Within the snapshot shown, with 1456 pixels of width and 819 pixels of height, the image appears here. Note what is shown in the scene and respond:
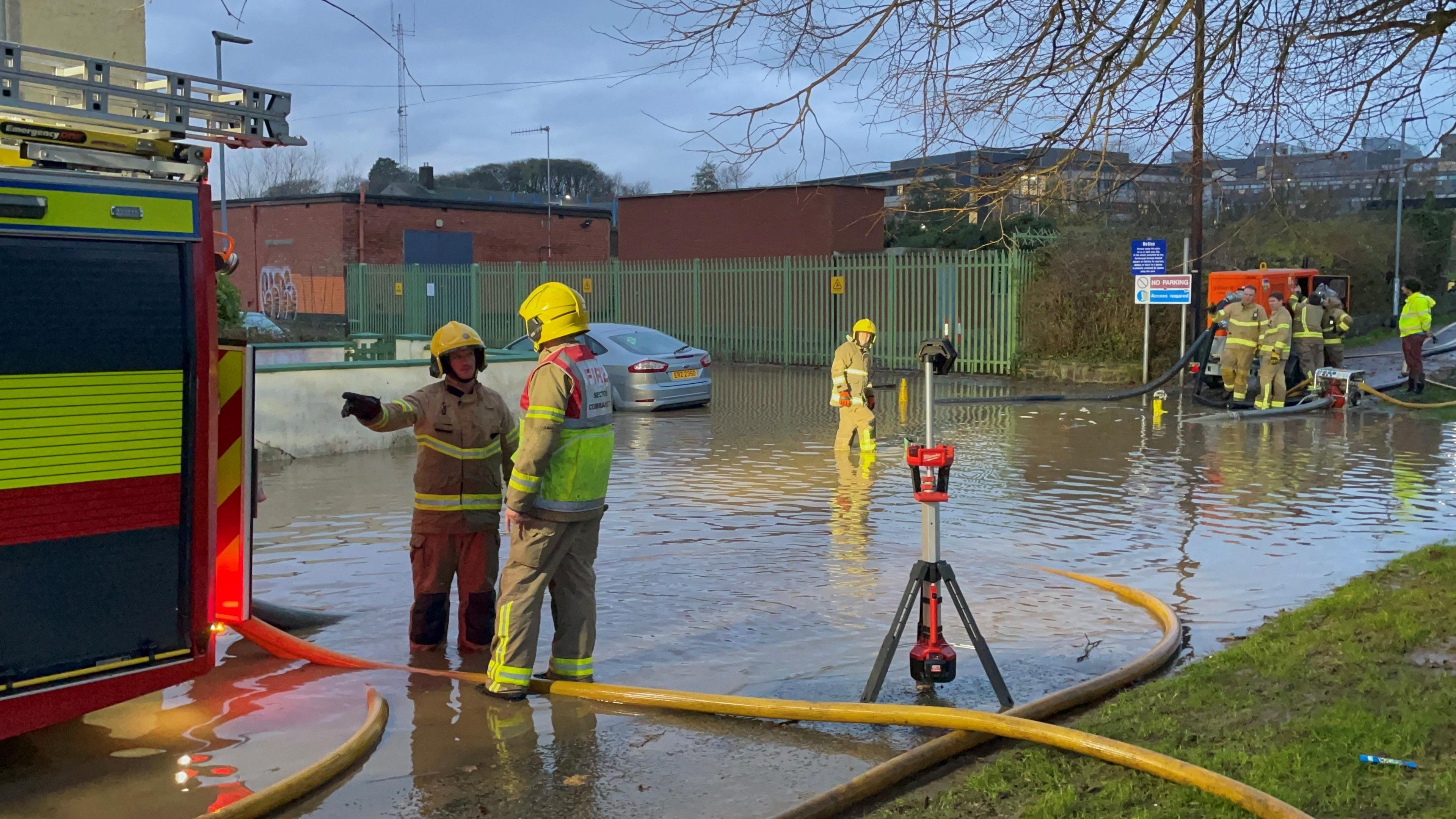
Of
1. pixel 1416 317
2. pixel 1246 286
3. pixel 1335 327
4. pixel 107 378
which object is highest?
pixel 1246 286

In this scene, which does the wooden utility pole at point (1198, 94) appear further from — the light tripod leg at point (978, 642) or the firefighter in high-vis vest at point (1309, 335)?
the firefighter in high-vis vest at point (1309, 335)

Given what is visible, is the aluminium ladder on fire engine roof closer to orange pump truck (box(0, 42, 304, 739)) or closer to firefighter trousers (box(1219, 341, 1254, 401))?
orange pump truck (box(0, 42, 304, 739))

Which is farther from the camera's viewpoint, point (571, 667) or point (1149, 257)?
point (1149, 257)

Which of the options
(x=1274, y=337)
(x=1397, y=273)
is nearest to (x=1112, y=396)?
(x=1274, y=337)

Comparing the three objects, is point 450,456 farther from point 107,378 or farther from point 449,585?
point 107,378

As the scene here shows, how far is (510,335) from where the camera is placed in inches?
1336

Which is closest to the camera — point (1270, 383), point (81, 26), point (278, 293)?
point (81, 26)

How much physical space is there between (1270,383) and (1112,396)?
2.26 meters

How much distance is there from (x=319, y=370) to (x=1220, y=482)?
27.8ft

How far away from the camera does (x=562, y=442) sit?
559 centimetres

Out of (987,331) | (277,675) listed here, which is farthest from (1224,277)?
(277,675)

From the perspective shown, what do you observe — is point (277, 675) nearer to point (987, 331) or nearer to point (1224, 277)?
point (1224, 277)

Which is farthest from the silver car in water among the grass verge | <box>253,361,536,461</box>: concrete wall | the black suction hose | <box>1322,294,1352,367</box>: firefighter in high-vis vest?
the grass verge

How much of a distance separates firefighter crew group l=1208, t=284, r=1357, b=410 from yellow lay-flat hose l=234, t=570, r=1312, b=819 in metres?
13.7
